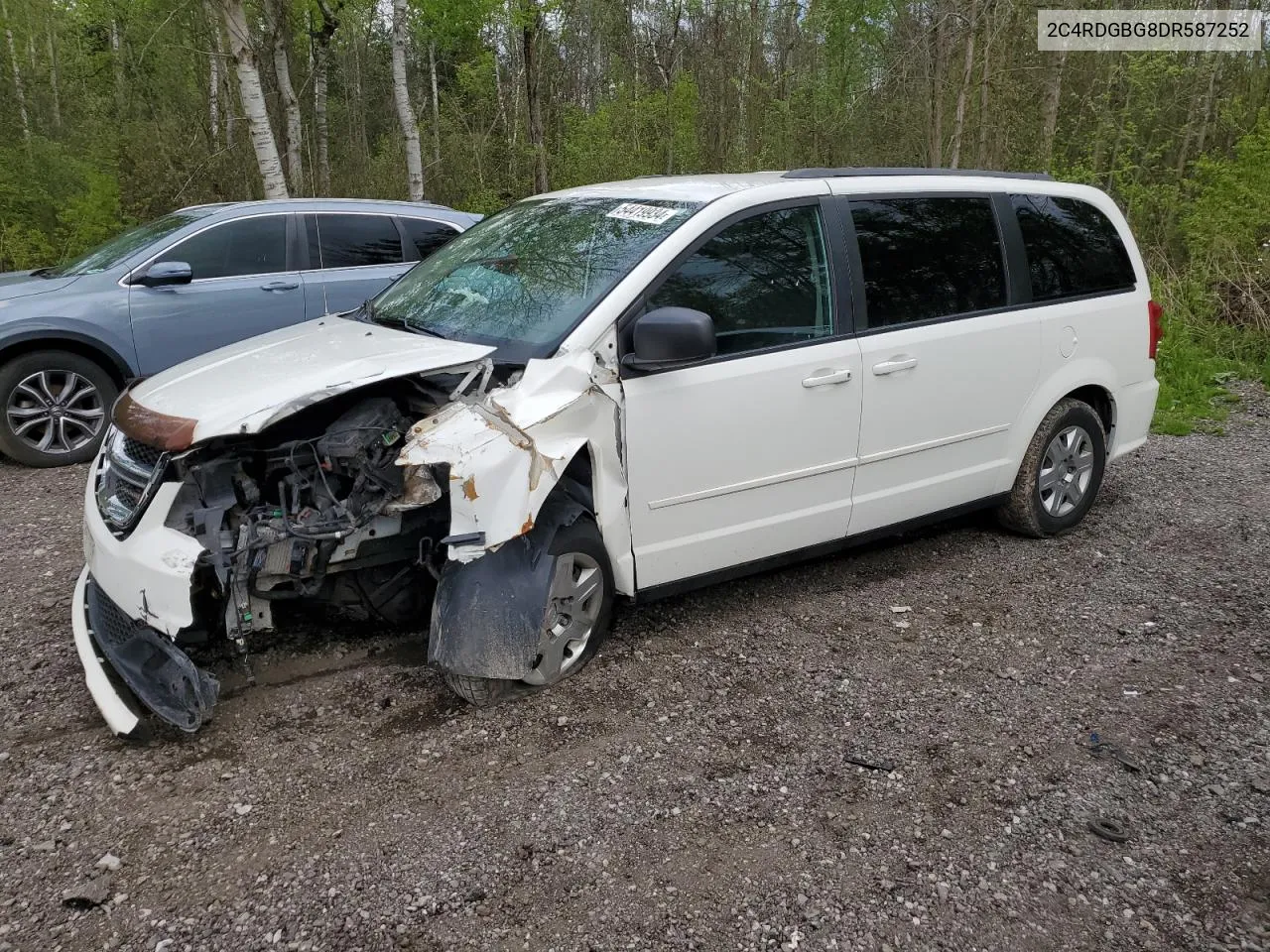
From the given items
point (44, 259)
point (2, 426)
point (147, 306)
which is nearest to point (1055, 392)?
point (147, 306)

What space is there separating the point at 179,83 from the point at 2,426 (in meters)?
19.2

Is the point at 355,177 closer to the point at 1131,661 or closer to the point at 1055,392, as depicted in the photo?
the point at 1055,392

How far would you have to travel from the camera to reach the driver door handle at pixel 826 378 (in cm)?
395

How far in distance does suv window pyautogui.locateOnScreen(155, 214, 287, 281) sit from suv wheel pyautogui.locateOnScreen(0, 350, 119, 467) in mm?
1008

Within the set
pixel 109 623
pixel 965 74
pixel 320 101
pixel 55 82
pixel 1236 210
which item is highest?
pixel 55 82

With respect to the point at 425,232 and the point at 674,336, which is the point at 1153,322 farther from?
the point at 425,232

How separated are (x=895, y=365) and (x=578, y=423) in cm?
161

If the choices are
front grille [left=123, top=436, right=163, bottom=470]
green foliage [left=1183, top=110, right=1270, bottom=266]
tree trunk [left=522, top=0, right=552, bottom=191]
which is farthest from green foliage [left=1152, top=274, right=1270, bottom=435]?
tree trunk [left=522, top=0, right=552, bottom=191]

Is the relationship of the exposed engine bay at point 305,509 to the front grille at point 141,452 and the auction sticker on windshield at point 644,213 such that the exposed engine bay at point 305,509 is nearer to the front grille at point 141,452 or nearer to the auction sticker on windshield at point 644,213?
the front grille at point 141,452

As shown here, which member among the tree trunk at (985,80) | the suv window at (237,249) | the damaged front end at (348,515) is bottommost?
the damaged front end at (348,515)

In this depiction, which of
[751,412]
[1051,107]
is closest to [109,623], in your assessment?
[751,412]

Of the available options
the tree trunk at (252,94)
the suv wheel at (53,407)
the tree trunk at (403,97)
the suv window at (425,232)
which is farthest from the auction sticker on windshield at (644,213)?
the tree trunk at (403,97)

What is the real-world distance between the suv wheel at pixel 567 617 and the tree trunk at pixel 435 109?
655 inches

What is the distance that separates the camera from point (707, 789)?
3.05 meters
